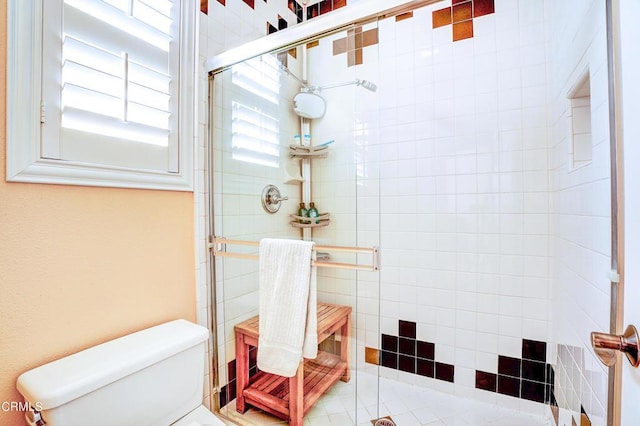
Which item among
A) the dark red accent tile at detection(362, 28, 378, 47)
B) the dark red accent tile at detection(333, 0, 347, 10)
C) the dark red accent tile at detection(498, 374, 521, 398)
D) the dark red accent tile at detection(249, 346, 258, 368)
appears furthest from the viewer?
the dark red accent tile at detection(333, 0, 347, 10)

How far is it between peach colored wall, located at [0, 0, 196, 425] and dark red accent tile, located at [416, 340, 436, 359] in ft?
4.50

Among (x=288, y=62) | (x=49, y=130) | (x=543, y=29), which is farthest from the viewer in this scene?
(x=543, y=29)

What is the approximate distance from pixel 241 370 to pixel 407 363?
1004 millimetres

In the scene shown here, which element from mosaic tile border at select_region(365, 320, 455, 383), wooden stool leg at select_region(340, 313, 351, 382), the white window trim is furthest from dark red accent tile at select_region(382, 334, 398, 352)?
the white window trim

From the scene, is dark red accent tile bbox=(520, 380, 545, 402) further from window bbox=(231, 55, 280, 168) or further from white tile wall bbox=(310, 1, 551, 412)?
window bbox=(231, 55, 280, 168)

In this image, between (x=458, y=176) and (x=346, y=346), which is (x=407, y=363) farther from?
(x=458, y=176)

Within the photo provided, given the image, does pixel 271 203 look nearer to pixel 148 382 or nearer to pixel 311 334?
pixel 311 334

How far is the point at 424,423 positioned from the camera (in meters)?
1.45

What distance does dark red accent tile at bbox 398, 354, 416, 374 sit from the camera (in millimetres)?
1751

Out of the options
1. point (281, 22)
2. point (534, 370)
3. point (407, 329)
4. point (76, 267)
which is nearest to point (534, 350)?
point (534, 370)

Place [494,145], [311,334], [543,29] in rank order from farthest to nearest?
[494,145] < [543,29] < [311,334]

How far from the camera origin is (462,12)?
63.4 inches

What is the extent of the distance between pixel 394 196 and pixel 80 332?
→ 1595 mm

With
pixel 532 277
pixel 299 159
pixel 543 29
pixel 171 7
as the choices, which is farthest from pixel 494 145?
pixel 171 7
